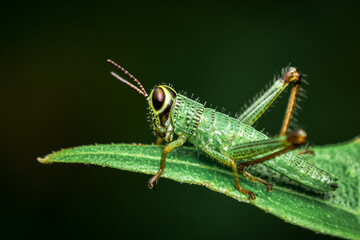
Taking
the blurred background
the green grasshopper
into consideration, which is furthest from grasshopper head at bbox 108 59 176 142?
the blurred background

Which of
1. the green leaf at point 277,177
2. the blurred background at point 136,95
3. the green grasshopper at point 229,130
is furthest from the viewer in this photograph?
the blurred background at point 136,95

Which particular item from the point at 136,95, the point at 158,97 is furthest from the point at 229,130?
the point at 136,95

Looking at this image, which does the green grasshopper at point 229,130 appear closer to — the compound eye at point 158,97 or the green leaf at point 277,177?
the compound eye at point 158,97

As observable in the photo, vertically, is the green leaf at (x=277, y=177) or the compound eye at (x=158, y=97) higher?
the compound eye at (x=158, y=97)

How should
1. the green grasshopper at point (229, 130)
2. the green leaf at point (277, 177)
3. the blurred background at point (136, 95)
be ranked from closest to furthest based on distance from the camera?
the green leaf at point (277, 177)
the green grasshopper at point (229, 130)
the blurred background at point (136, 95)

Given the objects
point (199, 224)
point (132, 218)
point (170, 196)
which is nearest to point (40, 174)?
point (132, 218)

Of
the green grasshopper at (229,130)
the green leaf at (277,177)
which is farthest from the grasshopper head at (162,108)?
the green leaf at (277,177)

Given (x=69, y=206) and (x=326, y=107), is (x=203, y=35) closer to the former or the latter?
(x=326, y=107)

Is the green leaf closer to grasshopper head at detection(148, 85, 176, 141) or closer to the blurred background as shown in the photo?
grasshopper head at detection(148, 85, 176, 141)
